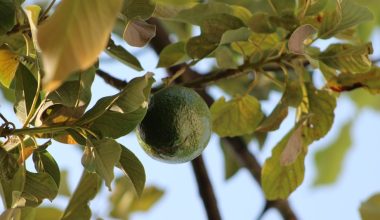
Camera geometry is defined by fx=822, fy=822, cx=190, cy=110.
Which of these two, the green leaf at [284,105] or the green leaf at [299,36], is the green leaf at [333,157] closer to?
the green leaf at [284,105]

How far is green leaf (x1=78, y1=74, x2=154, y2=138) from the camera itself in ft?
3.61

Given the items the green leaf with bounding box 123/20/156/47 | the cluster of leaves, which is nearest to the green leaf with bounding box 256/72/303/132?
the cluster of leaves

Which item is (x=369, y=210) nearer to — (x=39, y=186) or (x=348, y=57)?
(x=348, y=57)

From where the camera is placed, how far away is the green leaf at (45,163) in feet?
3.97

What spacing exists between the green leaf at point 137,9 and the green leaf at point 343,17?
283 millimetres

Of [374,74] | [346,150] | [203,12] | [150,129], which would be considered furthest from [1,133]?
[346,150]

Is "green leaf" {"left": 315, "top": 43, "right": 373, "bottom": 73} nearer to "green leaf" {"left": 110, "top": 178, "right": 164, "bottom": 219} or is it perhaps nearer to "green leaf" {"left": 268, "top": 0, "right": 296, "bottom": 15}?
"green leaf" {"left": 268, "top": 0, "right": 296, "bottom": 15}

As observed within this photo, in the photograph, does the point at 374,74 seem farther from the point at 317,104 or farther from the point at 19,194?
the point at 19,194

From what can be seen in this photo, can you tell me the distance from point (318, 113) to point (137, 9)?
424mm

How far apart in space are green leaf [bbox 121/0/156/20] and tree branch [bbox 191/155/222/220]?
776mm

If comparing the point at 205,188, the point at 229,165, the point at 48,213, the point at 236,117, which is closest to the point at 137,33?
the point at 236,117

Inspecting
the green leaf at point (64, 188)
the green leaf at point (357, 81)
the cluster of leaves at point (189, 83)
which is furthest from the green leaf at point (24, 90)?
the green leaf at point (64, 188)

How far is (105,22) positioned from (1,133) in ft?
1.47

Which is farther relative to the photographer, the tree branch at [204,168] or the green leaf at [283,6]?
the tree branch at [204,168]
